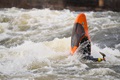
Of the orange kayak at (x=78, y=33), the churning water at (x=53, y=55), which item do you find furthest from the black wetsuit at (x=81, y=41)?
the churning water at (x=53, y=55)

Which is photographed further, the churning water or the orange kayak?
Answer: the orange kayak

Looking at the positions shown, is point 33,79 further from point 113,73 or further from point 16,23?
point 16,23

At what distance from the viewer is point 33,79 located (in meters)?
4.73

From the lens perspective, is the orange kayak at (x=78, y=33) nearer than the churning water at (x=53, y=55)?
No

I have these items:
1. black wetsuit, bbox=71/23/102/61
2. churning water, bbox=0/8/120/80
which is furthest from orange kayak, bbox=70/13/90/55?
churning water, bbox=0/8/120/80

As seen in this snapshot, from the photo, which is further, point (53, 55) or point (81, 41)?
point (53, 55)

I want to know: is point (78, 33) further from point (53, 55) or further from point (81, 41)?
point (53, 55)

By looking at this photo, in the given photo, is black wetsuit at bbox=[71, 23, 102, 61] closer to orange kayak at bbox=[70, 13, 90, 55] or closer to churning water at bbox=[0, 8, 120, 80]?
orange kayak at bbox=[70, 13, 90, 55]

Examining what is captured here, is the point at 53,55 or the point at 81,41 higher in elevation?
the point at 81,41

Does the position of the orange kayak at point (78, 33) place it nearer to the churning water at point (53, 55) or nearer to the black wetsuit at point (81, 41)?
the black wetsuit at point (81, 41)

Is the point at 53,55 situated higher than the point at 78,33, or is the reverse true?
the point at 78,33

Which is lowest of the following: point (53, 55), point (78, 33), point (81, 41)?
point (53, 55)

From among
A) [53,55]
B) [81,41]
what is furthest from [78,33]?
[53,55]

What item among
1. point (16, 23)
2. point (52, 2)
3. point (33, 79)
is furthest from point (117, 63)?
point (52, 2)
